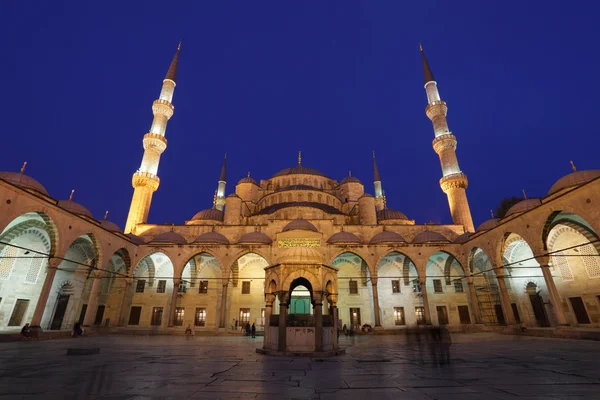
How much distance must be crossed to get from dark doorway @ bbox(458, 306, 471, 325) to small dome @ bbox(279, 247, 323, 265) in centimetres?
1819

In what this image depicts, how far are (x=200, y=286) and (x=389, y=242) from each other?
48.4ft

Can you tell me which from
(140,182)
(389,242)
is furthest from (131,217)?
(389,242)

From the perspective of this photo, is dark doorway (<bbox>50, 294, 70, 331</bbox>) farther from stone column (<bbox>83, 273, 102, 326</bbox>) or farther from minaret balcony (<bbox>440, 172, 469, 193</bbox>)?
minaret balcony (<bbox>440, 172, 469, 193</bbox>)

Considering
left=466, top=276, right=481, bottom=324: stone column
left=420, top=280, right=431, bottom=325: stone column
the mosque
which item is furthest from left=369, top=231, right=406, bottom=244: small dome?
left=466, top=276, right=481, bottom=324: stone column

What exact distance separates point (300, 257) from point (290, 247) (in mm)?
2907

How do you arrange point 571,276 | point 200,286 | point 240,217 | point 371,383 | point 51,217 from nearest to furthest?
point 371,383 → point 51,217 → point 571,276 → point 200,286 → point 240,217

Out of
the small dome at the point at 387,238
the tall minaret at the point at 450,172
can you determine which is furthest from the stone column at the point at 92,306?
the tall minaret at the point at 450,172

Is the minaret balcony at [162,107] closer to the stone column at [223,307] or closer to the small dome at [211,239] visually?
the small dome at [211,239]

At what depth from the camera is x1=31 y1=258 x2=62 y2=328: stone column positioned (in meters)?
12.9

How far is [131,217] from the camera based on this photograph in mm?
25500

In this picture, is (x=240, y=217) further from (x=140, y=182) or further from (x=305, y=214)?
(x=140, y=182)

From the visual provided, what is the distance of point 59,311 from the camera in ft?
60.8

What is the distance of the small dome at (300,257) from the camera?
28.9 feet

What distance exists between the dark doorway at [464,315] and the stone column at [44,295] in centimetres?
2516
